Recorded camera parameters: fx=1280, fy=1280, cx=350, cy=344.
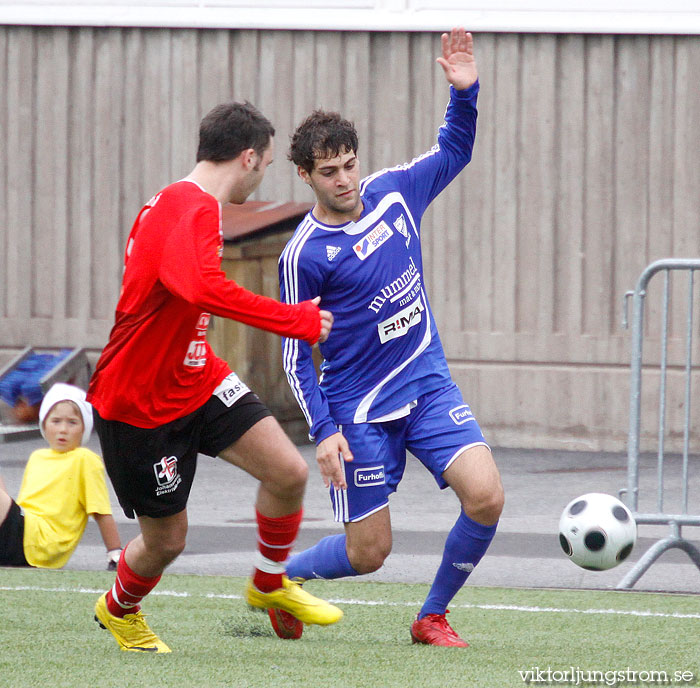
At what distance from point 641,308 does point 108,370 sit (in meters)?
3.05

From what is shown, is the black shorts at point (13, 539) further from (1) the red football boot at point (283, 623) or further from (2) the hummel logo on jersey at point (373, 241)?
(2) the hummel logo on jersey at point (373, 241)

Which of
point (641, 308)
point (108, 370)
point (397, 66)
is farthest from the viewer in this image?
point (397, 66)

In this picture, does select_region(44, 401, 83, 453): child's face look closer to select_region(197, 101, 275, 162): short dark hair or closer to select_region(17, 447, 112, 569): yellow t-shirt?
select_region(17, 447, 112, 569): yellow t-shirt

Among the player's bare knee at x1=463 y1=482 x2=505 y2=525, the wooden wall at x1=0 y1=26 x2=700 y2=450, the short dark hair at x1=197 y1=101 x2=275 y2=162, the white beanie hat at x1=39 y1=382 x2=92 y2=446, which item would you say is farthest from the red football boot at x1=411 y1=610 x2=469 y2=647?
the wooden wall at x1=0 y1=26 x2=700 y2=450

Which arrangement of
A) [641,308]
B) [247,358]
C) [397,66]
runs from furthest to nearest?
[397,66]
[247,358]
[641,308]

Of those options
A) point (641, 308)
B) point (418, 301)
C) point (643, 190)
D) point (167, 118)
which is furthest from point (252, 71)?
point (418, 301)

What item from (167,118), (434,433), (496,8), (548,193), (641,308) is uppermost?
(496,8)

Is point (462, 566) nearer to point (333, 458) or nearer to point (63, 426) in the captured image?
point (333, 458)

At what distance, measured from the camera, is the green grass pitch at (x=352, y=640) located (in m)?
4.41

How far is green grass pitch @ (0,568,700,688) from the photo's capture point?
4.41 meters

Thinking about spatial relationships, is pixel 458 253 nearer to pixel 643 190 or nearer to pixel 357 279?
pixel 643 190

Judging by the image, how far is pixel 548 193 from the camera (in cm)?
1153

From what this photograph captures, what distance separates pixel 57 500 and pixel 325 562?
1.87 m

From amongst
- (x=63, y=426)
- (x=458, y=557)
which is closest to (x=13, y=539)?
(x=63, y=426)
